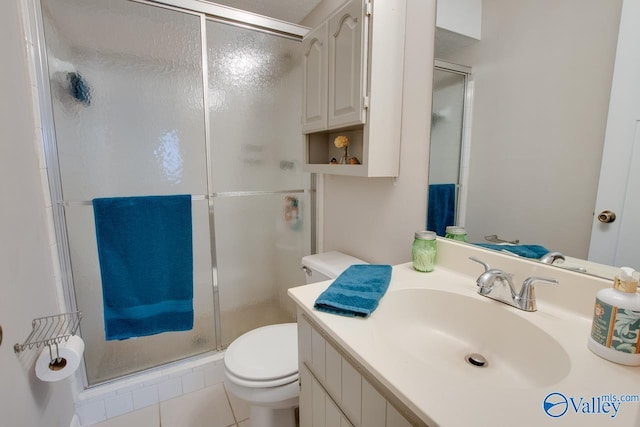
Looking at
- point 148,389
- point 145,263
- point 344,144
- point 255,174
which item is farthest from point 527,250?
point 148,389

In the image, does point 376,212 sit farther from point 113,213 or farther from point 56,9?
point 56,9

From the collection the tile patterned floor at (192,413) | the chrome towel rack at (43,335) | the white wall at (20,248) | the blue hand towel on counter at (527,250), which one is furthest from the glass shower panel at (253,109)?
the blue hand towel on counter at (527,250)

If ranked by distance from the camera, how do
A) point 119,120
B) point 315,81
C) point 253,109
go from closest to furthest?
point 119,120, point 315,81, point 253,109

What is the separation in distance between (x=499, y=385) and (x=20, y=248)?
1481 millimetres

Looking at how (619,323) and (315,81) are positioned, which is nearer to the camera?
(619,323)

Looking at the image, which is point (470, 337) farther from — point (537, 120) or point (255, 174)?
point (255, 174)

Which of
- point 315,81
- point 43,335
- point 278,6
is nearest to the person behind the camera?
point 43,335

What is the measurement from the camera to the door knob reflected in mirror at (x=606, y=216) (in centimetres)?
78

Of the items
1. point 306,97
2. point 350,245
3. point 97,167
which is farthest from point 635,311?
point 97,167

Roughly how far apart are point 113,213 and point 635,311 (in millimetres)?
1825

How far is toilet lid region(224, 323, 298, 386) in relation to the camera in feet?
3.92

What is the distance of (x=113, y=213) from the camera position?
1.43 metres

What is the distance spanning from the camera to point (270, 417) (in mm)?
1291

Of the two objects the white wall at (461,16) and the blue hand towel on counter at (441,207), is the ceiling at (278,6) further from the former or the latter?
the blue hand towel on counter at (441,207)
